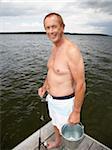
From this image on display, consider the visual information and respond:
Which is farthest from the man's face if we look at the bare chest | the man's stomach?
the man's stomach

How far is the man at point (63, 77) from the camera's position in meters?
2.79

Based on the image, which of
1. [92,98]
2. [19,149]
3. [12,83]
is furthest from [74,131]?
[12,83]

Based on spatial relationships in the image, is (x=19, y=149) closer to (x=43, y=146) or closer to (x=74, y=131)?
(x=43, y=146)

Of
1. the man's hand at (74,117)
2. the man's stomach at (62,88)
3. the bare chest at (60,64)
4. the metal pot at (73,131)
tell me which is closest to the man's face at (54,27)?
the bare chest at (60,64)

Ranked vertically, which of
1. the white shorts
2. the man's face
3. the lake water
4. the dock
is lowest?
the lake water

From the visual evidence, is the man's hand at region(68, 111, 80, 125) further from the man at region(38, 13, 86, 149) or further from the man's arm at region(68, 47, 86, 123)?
the man's arm at region(68, 47, 86, 123)

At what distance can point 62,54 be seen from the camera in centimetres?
296

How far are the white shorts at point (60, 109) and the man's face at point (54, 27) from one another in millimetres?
1065

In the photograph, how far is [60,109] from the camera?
332cm

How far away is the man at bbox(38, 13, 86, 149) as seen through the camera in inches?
110

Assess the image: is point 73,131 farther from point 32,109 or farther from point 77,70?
point 32,109

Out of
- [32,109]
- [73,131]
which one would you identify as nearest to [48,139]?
[73,131]

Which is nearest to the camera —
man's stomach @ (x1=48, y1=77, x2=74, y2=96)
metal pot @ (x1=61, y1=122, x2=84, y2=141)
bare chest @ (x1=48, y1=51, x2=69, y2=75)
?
bare chest @ (x1=48, y1=51, x2=69, y2=75)

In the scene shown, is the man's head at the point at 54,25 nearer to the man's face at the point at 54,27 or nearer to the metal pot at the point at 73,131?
the man's face at the point at 54,27
